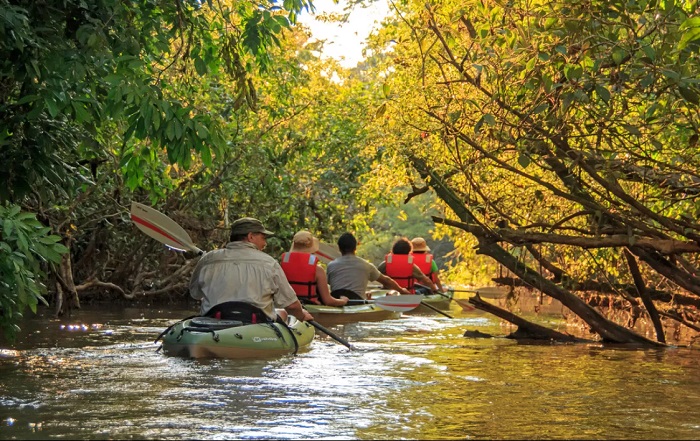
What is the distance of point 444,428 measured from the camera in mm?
6402

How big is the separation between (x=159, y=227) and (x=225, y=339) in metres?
2.18

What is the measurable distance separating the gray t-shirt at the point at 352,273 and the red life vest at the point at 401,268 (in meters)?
2.61

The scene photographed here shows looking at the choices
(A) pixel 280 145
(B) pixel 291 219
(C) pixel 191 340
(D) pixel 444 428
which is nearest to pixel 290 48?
(A) pixel 280 145

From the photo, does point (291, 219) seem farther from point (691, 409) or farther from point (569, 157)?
point (691, 409)

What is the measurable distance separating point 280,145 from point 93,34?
10.4 meters

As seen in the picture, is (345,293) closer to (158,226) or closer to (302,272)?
(302,272)

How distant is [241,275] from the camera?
9609mm

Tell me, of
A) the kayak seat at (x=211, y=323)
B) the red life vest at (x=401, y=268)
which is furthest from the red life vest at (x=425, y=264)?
the kayak seat at (x=211, y=323)

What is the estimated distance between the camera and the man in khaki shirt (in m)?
9.64

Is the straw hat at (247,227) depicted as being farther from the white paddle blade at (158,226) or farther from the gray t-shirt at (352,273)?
the gray t-shirt at (352,273)

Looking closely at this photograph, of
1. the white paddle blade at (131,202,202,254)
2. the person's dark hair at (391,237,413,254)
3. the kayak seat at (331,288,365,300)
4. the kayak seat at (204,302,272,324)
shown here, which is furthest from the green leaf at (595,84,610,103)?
the person's dark hair at (391,237,413,254)

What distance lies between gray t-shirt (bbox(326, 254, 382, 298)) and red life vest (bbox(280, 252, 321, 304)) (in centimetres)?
114

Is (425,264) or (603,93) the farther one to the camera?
(425,264)

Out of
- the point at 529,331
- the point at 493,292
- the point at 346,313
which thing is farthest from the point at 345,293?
the point at 529,331
